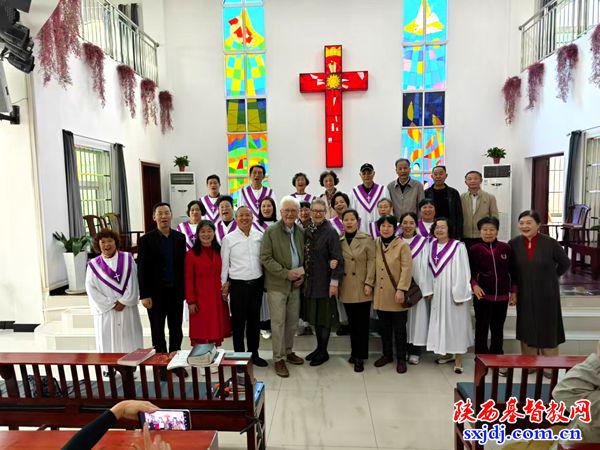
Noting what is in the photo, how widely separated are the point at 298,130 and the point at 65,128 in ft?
13.5

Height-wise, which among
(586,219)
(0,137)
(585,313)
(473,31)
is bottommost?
(585,313)

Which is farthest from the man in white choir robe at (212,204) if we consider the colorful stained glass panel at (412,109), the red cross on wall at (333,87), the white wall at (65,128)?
the colorful stained glass panel at (412,109)

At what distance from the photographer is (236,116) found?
7.84 metres

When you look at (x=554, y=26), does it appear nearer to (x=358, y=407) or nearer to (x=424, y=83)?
(x=424, y=83)

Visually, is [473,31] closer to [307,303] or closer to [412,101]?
[412,101]

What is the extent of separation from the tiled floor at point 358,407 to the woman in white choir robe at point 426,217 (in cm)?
115

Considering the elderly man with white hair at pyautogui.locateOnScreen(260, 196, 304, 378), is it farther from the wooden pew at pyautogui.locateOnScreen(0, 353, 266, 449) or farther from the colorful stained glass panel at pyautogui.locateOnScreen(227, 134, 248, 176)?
the colorful stained glass panel at pyautogui.locateOnScreen(227, 134, 248, 176)

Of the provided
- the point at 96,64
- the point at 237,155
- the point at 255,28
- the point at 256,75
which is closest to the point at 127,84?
the point at 96,64

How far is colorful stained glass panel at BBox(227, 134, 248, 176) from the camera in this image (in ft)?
25.9

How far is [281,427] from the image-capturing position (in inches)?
100

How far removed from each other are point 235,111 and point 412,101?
3.47 m

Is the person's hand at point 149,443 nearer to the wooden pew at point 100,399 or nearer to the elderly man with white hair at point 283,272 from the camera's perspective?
the wooden pew at point 100,399

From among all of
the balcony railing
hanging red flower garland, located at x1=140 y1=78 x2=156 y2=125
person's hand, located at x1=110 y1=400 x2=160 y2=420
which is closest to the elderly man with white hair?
person's hand, located at x1=110 y1=400 x2=160 y2=420

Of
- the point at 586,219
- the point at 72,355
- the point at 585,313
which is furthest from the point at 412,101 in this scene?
the point at 72,355
